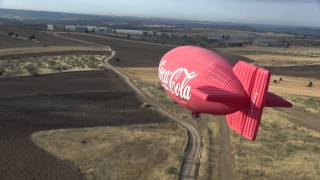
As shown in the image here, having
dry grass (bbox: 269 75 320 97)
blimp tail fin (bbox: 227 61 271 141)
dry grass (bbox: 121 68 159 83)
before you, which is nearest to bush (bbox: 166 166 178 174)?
blimp tail fin (bbox: 227 61 271 141)

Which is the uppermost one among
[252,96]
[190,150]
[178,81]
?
[252,96]

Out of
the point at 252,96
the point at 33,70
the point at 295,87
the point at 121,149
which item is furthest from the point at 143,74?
the point at 252,96

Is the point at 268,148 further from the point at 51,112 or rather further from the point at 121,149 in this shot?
the point at 51,112

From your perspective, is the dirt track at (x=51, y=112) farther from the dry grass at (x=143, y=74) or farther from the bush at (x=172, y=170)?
the bush at (x=172, y=170)

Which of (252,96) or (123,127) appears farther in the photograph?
(123,127)

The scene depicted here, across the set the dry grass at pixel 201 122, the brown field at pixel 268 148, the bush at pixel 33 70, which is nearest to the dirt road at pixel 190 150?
→ the dry grass at pixel 201 122

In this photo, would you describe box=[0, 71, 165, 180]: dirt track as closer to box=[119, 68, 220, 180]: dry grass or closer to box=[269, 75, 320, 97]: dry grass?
box=[119, 68, 220, 180]: dry grass
